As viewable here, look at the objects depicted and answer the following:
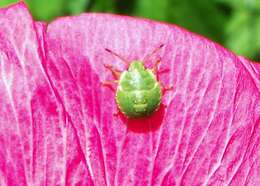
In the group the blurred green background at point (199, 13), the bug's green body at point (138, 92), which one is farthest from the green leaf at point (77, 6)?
the bug's green body at point (138, 92)

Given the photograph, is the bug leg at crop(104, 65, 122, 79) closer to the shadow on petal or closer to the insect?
the insect

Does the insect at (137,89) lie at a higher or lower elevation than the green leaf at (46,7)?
higher

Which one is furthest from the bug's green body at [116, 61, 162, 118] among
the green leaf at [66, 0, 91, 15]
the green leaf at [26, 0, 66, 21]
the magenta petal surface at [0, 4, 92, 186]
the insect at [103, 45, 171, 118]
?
the green leaf at [26, 0, 66, 21]

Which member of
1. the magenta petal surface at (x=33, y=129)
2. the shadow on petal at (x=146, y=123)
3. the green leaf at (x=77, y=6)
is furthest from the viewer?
the green leaf at (x=77, y=6)

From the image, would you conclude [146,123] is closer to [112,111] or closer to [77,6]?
[112,111]

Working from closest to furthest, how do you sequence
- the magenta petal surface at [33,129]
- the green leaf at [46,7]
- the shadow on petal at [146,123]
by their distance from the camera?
1. the magenta petal surface at [33,129]
2. the shadow on petal at [146,123]
3. the green leaf at [46,7]

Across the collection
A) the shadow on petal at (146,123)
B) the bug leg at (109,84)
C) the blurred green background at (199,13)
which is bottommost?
the blurred green background at (199,13)

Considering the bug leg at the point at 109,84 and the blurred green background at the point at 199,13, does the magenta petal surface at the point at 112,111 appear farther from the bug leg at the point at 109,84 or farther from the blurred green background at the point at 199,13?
the blurred green background at the point at 199,13

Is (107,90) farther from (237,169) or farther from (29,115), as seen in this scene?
(237,169)
